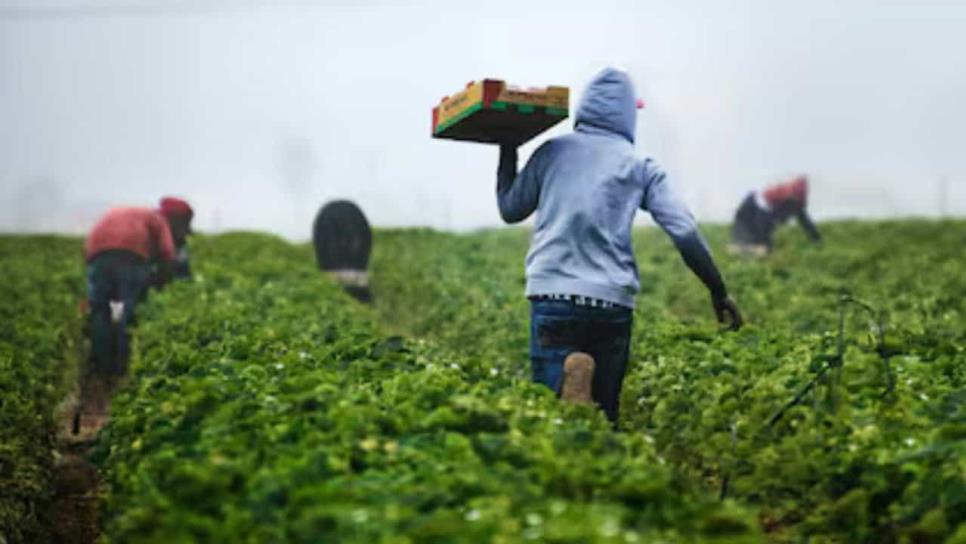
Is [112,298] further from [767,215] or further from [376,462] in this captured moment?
[767,215]

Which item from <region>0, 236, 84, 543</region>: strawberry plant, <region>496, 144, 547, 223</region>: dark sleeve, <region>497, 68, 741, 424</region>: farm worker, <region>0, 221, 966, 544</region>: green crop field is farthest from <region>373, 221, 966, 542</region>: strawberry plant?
<region>0, 236, 84, 543</region>: strawberry plant

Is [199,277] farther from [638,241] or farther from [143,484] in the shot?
[638,241]

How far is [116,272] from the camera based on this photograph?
40.1 ft

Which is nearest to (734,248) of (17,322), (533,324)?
(17,322)

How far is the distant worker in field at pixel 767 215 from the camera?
73.2 feet

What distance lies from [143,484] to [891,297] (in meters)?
11.8

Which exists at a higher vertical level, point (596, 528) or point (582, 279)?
point (582, 279)

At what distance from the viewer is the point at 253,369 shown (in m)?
5.62

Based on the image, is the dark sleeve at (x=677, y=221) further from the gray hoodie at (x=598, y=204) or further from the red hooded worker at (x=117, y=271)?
the red hooded worker at (x=117, y=271)

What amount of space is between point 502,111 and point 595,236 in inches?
33.3

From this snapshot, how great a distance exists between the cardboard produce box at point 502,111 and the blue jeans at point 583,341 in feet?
3.27

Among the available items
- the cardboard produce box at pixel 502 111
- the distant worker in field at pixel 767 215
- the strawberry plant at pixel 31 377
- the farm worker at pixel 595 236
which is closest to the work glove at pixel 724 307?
the farm worker at pixel 595 236

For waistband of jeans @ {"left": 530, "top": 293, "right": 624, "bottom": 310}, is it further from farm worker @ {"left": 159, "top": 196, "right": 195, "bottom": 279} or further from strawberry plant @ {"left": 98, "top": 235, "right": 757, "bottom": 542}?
farm worker @ {"left": 159, "top": 196, "right": 195, "bottom": 279}

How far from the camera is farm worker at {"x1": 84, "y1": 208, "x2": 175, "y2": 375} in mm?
12172
